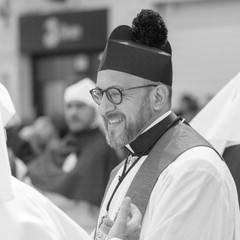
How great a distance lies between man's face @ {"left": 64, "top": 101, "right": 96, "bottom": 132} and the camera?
25.0 feet

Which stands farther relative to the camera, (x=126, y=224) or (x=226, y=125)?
(x=226, y=125)

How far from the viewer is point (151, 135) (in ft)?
10.2

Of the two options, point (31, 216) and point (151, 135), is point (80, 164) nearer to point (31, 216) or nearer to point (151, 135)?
point (31, 216)

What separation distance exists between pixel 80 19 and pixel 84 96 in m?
6.58

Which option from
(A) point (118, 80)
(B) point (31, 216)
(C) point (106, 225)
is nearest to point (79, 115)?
(B) point (31, 216)

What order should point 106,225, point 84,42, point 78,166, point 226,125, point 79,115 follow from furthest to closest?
point 84,42 → point 79,115 → point 78,166 → point 226,125 → point 106,225

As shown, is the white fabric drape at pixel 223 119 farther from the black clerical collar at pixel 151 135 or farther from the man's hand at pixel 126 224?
the man's hand at pixel 126 224

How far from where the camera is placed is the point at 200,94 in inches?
498

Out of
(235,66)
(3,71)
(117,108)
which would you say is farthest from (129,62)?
(3,71)

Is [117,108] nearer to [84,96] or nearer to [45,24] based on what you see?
[84,96]

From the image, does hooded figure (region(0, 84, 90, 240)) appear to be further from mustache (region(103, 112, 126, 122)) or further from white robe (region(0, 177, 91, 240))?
mustache (region(103, 112, 126, 122))

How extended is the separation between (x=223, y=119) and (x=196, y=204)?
1.13m

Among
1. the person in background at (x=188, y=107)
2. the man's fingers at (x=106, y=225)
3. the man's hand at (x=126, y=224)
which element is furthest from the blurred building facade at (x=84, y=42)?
the man's hand at (x=126, y=224)

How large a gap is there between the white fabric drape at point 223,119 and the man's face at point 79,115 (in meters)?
3.60
